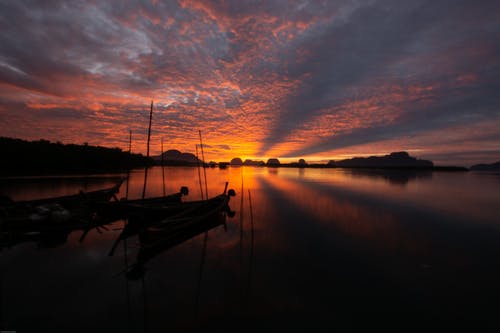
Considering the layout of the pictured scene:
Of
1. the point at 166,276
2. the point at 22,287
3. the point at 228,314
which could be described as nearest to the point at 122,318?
the point at 166,276

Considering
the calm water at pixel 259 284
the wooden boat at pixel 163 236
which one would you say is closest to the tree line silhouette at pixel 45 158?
the wooden boat at pixel 163 236

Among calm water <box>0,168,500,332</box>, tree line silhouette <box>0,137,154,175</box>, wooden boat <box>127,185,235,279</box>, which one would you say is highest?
tree line silhouette <box>0,137,154,175</box>

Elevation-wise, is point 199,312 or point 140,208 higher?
point 140,208

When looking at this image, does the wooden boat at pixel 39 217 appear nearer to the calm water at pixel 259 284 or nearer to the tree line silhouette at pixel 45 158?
the calm water at pixel 259 284

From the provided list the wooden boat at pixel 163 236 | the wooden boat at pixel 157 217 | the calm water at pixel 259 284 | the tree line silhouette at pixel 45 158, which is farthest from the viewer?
the tree line silhouette at pixel 45 158

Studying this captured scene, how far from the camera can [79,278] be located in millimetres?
10273

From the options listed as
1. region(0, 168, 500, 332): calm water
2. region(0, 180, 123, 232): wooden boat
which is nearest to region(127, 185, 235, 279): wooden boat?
region(0, 168, 500, 332): calm water

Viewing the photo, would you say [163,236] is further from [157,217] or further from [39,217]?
[39,217]

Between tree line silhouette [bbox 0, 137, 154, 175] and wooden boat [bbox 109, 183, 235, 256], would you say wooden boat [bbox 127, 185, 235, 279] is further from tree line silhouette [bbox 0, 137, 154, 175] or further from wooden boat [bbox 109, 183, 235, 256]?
tree line silhouette [bbox 0, 137, 154, 175]

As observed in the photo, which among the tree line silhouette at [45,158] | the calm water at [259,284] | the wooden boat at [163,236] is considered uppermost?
the tree line silhouette at [45,158]

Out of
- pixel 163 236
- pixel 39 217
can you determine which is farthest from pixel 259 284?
pixel 39 217

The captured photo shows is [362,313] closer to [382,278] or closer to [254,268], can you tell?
[382,278]

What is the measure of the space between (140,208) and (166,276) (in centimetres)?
787

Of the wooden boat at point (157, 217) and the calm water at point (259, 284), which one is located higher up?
the wooden boat at point (157, 217)
